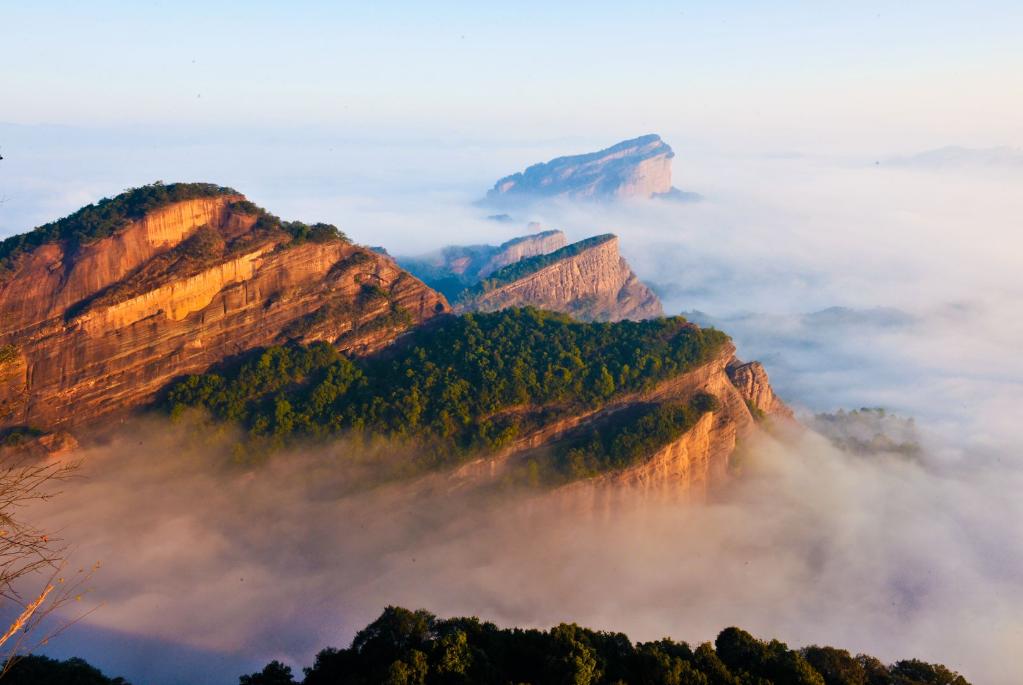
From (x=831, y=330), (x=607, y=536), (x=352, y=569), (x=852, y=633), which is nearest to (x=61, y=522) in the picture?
(x=352, y=569)

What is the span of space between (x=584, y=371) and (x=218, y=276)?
88.1 ft

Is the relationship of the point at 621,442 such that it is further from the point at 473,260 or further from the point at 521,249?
the point at 473,260

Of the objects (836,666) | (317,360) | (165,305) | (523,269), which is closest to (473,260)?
(523,269)

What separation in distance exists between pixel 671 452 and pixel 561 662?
29.9 meters

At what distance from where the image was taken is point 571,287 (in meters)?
118

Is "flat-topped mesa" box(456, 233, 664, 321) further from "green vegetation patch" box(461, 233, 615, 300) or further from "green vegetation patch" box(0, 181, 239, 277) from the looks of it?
"green vegetation patch" box(0, 181, 239, 277)

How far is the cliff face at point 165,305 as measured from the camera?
55.1m

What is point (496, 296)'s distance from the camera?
112000 millimetres

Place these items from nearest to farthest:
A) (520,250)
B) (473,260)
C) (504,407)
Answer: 1. (504,407)
2. (520,250)
3. (473,260)

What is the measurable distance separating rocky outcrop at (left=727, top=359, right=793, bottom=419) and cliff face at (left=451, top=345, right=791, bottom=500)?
5.22 meters

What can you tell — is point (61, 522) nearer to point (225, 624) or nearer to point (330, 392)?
point (225, 624)

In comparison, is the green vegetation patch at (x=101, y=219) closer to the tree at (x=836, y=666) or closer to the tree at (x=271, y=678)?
the tree at (x=271, y=678)

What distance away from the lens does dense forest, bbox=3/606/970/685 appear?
100 ft

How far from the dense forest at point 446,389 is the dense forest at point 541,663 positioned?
2181 cm
